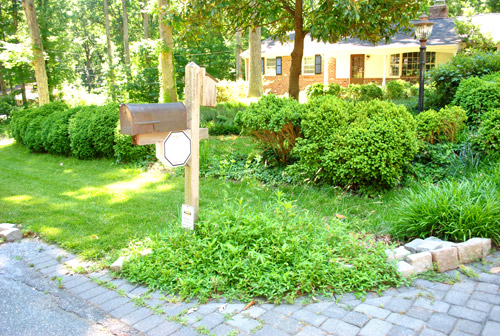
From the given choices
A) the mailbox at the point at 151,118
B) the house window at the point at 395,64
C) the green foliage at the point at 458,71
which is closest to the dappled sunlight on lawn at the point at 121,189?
the mailbox at the point at 151,118

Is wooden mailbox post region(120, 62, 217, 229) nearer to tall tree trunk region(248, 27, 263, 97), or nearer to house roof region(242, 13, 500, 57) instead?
tall tree trunk region(248, 27, 263, 97)

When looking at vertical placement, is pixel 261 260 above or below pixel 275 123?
below

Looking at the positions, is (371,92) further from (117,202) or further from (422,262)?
(422,262)

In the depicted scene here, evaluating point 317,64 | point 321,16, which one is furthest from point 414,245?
point 317,64

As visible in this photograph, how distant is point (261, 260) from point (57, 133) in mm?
8214

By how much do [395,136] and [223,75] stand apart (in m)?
24.6

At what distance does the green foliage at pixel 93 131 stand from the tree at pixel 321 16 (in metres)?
2.87

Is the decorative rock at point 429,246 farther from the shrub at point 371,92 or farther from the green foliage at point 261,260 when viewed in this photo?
the shrub at point 371,92

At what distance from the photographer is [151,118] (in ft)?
11.6

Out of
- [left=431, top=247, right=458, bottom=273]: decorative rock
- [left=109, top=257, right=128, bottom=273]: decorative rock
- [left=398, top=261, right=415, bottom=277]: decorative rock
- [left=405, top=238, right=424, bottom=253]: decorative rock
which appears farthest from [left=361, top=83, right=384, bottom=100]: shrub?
[left=109, top=257, right=128, bottom=273]: decorative rock

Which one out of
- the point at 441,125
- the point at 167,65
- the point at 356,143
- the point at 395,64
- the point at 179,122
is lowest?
the point at 356,143

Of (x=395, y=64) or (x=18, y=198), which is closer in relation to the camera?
(x=18, y=198)

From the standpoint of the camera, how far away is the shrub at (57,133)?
32.5 ft

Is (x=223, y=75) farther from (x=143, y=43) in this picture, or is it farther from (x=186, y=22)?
(x=186, y=22)
